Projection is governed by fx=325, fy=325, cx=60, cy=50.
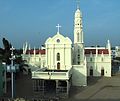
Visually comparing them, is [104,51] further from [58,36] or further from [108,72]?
[58,36]

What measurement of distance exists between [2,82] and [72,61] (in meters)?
19.8

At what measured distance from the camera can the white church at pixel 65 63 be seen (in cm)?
4141

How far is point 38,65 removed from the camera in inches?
2596

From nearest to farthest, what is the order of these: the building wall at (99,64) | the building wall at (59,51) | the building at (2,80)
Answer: the building at (2,80)
the building wall at (59,51)
the building wall at (99,64)

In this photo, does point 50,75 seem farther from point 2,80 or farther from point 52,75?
point 2,80

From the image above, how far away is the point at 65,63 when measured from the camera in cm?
5500

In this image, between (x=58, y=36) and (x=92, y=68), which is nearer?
(x=58, y=36)

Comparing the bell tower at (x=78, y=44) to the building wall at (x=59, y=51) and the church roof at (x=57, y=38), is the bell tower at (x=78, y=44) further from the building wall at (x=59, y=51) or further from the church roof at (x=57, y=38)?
the church roof at (x=57, y=38)

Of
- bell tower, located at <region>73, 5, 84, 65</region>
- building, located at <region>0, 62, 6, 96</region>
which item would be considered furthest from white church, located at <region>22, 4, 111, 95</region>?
building, located at <region>0, 62, 6, 96</region>

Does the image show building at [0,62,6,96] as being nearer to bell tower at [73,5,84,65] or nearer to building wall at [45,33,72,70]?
building wall at [45,33,72,70]

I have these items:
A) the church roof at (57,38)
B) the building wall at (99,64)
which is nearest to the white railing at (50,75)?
the church roof at (57,38)

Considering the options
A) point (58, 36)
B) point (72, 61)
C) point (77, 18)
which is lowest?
point (72, 61)

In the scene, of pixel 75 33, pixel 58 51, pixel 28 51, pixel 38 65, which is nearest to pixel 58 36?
pixel 58 51

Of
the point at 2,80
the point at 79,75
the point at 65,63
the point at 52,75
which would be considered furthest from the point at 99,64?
the point at 2,80
